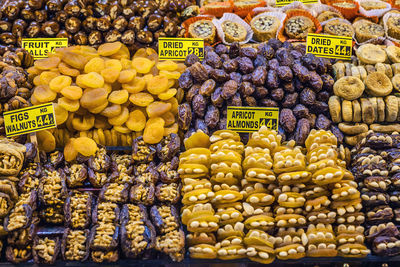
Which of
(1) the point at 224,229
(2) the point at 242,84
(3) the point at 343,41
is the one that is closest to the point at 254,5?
(3) the point at 343,41

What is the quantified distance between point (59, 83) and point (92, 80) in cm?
18

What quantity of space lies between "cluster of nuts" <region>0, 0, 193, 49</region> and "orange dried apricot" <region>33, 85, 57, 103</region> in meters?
0.62

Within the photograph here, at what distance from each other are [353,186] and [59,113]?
5.00ft

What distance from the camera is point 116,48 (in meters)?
2.26

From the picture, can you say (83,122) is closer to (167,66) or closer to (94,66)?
(94,66)

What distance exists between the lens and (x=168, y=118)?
208cm

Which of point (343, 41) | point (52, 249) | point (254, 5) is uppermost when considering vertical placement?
point (254, 5)

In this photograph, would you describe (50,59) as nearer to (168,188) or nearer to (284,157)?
(168,188)

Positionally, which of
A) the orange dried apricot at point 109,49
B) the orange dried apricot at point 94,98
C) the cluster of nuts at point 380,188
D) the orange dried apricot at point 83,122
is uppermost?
the orange dried apricot at point 109,49

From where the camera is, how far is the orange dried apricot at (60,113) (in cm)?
199

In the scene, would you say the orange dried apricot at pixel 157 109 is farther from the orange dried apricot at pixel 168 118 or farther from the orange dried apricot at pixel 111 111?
the orange dried apricot at pixel 111 111

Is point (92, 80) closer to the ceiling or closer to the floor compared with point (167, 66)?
closer to the floor

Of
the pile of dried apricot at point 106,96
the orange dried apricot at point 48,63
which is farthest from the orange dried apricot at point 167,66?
the orange dried apricot at point 48,63

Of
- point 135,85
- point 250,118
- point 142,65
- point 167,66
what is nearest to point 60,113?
point 135,85
